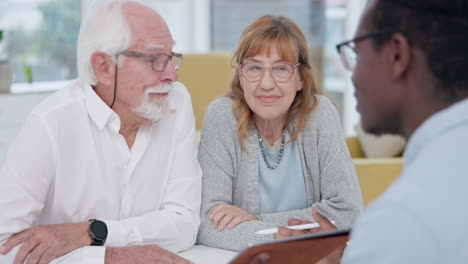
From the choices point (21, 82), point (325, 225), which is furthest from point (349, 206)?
point (21, 82)

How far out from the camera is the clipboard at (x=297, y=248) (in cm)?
117

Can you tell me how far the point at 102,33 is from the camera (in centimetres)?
188

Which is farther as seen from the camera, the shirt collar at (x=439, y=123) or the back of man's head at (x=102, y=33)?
the back of man's head at (x=102, y=33)

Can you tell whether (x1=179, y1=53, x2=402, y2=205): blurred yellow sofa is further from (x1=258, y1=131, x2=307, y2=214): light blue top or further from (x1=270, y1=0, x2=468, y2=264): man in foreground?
(x1=270, y1=0, x2=468, y2=264): man in foreground

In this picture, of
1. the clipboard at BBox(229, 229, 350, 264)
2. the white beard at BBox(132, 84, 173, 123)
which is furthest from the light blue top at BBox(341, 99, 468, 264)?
the white beard at BBox(132, 84, 173, 123)

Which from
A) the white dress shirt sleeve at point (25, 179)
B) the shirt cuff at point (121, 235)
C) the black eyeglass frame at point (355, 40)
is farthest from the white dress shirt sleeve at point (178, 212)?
the black eyeglass frame at point (355, 40)

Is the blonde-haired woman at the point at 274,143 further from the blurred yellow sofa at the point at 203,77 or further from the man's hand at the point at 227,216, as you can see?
the blurred yellow sofa at the point at 203,77

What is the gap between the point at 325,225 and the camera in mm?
1856

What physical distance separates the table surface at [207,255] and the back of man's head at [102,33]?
58 centimetres

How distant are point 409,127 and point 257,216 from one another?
1105 millimetres

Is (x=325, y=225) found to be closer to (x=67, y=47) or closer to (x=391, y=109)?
(x=391, y=109)

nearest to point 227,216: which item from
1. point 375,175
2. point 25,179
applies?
point 25,179

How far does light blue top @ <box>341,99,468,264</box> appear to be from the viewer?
2.70 ft

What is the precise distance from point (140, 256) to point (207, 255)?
0.72ft
